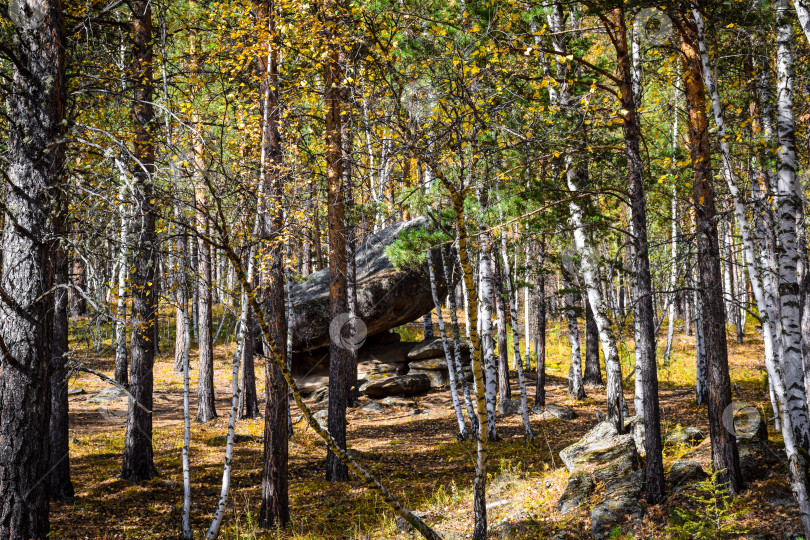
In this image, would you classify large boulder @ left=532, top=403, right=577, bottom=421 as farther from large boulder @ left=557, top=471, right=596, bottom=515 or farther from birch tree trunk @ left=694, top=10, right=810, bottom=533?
birch tree trunk @ left=694, top=10, right=810, bottom=533

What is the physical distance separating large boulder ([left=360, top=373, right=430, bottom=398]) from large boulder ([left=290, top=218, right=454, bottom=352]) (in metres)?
1.87

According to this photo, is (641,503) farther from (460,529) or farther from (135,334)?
(135,334)

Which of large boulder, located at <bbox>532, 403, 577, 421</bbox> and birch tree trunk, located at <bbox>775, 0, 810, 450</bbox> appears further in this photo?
large boulder, located at <bbox>532, 403, 577, 421</bbox>

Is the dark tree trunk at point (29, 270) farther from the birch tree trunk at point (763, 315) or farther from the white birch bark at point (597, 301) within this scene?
the white birch bark at point (597, 301)

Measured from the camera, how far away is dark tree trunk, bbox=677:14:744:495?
7.10 meters

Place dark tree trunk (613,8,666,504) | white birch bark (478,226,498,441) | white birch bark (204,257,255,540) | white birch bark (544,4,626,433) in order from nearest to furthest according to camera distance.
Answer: white birch bark (204,257,255,540), dark tree trunk (613,8,666,504), white birch bark (544,4,626,433), white birch bark (478,226,498,441)

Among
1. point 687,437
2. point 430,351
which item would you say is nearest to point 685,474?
point 687,437

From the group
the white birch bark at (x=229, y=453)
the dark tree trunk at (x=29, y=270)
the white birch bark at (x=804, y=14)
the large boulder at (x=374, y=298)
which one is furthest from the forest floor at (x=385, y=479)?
the white birch bark at (x=804, y=14)

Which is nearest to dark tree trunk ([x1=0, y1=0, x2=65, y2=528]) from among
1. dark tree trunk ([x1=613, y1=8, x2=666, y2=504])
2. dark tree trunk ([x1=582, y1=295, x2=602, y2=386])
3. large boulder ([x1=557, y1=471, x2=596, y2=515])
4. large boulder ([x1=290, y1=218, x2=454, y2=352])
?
dark tree trunk ([x1=613, y1=8, x2=666, y2=504])

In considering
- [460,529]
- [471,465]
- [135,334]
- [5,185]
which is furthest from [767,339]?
[135,334]

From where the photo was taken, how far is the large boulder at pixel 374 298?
17.0 meters

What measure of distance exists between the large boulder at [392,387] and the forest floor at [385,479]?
490 mm

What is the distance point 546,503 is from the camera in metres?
8.56

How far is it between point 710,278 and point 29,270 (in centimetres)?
830
